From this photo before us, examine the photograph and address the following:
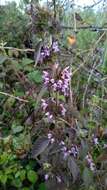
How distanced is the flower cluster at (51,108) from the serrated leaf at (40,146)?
6 centimetres

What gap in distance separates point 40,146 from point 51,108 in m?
0.12

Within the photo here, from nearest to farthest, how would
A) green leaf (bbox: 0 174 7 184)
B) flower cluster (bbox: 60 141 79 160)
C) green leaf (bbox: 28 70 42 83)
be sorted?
flower cluster (bbox: 60 141 79 160) → green leaf (bbox: 0 174 7 184) → green leaf (bbox: 28 70 42 83)

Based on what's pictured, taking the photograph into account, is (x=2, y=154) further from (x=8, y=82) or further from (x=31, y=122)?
(x=8, y=82)

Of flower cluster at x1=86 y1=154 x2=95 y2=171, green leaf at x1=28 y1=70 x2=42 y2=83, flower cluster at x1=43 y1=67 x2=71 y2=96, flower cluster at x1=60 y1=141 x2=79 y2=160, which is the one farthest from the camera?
green leaf at x1=28 y1=70 x2=42 y2=83

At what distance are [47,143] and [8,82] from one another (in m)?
0.84

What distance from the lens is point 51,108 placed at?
5.05 feet

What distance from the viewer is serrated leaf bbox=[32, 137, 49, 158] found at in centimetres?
151

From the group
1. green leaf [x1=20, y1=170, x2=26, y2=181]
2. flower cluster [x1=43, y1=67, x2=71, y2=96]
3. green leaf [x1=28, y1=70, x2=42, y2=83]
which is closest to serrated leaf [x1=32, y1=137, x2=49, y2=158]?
flower cluster [x1=43, y1=67, x2=71, y2=96]

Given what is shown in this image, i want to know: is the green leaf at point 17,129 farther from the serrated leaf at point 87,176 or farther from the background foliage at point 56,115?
the serrated leaf at point 87,176

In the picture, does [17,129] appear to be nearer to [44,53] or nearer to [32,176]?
[32,176]

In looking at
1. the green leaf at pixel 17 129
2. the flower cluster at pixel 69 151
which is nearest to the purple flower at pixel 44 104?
the flower cluster at pixel 69 151

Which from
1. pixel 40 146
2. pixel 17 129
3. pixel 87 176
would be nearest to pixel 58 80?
pixel 40 146

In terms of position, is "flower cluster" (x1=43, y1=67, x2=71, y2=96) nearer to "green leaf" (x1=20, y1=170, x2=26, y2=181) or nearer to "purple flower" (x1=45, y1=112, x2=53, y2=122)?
"purple flower" (x1=45, y1=112, x2=53, y2=122)

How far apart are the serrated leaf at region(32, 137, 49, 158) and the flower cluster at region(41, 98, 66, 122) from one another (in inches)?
2.5
